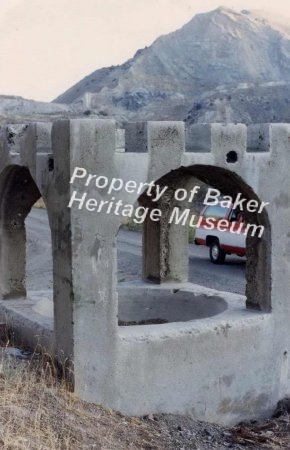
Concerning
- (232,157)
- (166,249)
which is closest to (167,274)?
(166,249)

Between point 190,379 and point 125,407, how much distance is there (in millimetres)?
758

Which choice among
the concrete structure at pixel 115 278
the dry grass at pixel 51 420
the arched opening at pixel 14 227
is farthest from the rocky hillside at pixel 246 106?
the dry grass at pixel 51 420

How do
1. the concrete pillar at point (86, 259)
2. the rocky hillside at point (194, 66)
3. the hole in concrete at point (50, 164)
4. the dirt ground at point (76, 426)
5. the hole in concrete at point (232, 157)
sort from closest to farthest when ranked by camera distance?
the dirt ground at point (76, 426) → the concrete pillar at point (86, 259) → the hole in concrete at point (50, 164) → the hole in concrete at point (232, 157) → the rocky hillside at point (194, 66)

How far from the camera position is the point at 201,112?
184 feet

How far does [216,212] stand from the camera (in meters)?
19.9

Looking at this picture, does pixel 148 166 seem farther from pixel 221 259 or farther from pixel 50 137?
pixel 221 259

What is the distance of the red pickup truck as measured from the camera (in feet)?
62.9

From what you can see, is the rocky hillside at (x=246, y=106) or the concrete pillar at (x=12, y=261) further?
the rocky hillside at (x=246, y=106)

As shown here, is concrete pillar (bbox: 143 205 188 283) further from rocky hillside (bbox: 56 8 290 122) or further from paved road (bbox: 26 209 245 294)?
rocky hillside (bbox: 56 8 290 122)

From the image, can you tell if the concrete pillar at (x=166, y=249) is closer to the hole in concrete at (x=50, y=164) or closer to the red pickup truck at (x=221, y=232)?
the hole in concrete at (x=50, y=164)

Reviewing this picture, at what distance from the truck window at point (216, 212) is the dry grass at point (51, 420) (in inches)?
483

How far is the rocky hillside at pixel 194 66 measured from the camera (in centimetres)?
7769

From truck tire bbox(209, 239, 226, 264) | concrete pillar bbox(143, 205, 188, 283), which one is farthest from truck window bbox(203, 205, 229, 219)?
concrete pillar bbox(143, 205, 188, 283)

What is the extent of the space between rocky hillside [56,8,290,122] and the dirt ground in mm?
63501
